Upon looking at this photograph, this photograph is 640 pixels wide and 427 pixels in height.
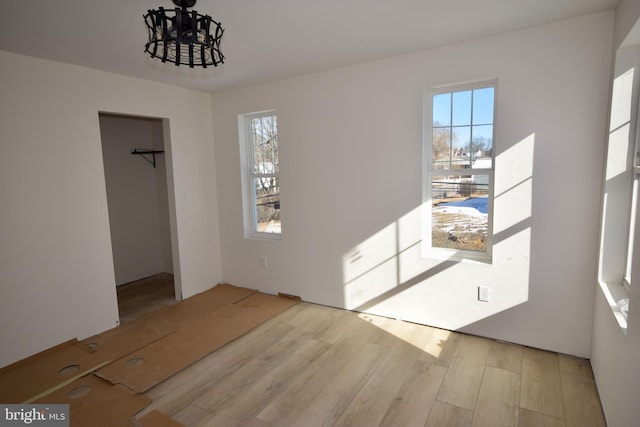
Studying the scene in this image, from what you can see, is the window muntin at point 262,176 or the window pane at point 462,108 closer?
the window pane at point 462,108

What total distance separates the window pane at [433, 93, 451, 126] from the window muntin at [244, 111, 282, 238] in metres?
1.80

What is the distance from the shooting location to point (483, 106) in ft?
9.77

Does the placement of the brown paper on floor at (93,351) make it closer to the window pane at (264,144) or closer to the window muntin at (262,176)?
the window muntin at (262,176)

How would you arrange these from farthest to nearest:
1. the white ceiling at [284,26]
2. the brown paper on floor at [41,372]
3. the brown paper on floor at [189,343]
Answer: the brown paper on floor at [189,343], the brown paper on floor at [41,372], the white ceiling at [284,26]

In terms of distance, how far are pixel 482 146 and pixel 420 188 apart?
1.99ft

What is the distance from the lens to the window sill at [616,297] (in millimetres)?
1882

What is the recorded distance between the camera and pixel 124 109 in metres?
3.61

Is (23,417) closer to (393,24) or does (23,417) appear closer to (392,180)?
(392,180)

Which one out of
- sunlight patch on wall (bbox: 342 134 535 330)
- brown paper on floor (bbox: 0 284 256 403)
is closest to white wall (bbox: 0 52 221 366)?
brown paper on floor (bbox: 0 284 256 403)

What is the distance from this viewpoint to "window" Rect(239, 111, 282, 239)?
168 inches

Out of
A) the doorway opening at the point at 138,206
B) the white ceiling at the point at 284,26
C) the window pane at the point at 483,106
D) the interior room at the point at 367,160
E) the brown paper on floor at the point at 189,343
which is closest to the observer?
the white ceiling at the point at 284,26

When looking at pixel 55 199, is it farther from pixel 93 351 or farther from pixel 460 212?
pixel 460 212

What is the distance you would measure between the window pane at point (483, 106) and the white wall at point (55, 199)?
10.3 feet

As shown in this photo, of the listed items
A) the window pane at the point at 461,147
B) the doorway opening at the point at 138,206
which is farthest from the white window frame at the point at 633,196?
the doorway opening at the point at 138,206
